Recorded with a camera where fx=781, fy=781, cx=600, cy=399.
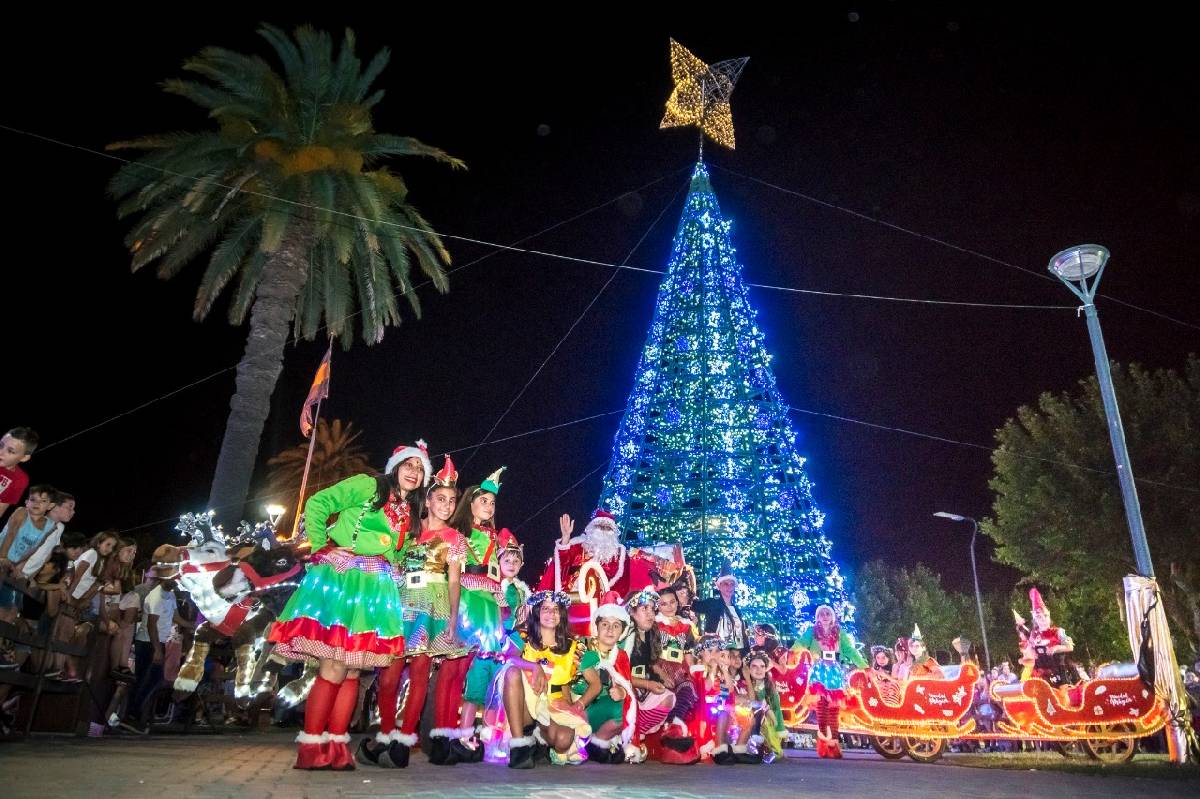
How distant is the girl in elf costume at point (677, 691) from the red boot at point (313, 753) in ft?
11.8

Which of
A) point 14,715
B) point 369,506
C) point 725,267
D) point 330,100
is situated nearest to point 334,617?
point 369,506

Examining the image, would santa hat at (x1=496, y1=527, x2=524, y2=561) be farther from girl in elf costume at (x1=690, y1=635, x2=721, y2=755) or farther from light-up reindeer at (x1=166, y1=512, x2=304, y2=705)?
light-up reindeer at (x1=166, y1=512, x2=304, y2=705)

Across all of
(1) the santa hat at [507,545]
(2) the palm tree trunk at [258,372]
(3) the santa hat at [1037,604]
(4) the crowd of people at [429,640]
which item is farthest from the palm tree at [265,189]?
(3) the santa hat at [1037,604]

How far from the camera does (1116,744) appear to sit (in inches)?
343

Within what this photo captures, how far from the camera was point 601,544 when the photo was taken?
36.4 ft

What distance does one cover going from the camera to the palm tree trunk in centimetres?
1501

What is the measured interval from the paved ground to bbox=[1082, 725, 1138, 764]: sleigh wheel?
229cm

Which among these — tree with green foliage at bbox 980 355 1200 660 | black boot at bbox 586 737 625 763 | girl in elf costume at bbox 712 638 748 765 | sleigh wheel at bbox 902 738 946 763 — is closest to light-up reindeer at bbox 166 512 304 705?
black boot at bbox 586 737 625 763

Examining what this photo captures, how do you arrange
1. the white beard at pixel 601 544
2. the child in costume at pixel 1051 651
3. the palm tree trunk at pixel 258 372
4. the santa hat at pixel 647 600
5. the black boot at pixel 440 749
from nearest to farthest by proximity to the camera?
the black boot at pixel 440 749 < the santa hat at pixel 647 600 < the white beard at pixel 601 544 < the child in costume at pixel 1051 651 < the palm tree trunk at pixel 258 372

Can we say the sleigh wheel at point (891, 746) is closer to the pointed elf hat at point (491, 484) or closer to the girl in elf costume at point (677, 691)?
the girl in elf costume at point (677, 691)

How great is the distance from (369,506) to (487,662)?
2114mm

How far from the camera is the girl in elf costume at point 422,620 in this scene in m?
5.59

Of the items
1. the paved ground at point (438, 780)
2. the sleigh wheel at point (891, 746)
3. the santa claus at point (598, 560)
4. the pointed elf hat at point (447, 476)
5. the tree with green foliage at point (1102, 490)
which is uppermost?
the tree with green foliage at point (1102, 490)

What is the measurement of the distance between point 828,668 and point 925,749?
1943 millimetres
